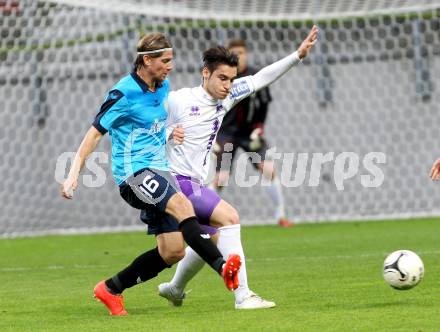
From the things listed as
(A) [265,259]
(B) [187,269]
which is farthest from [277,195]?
(B) [187,269]

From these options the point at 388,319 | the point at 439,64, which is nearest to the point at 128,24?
the point at 439,64

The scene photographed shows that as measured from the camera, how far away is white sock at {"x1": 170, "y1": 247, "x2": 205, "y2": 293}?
24.5ft

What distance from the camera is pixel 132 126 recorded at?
23.9 feet

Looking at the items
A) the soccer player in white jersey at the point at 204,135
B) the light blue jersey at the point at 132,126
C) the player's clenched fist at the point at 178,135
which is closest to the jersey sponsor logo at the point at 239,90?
the soccer player in white jersey at the point at 204,135

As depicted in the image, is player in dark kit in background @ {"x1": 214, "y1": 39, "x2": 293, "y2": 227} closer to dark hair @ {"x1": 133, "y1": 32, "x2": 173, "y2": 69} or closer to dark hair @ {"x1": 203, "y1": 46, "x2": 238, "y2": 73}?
dark hair @ {"x1": 203, "y1": 46, "x2": 238, "y2": 73}

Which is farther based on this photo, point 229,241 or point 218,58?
point 218,58

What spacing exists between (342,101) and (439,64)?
Answer: 1.37m

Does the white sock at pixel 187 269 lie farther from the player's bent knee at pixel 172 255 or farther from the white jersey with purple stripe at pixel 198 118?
the white jersey with purple stripe at pixel 198 118

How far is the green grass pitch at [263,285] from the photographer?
639cm

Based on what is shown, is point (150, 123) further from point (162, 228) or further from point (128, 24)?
point (128, 24)

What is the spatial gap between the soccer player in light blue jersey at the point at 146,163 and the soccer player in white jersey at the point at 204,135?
0.63 feet

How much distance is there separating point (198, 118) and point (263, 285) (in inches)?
60.4

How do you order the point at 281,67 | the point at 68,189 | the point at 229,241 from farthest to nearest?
1. the point at 281,67
2. the point at 229,241
3. the point at 68,189

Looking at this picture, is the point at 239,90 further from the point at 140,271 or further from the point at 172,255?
the point at 140,271
